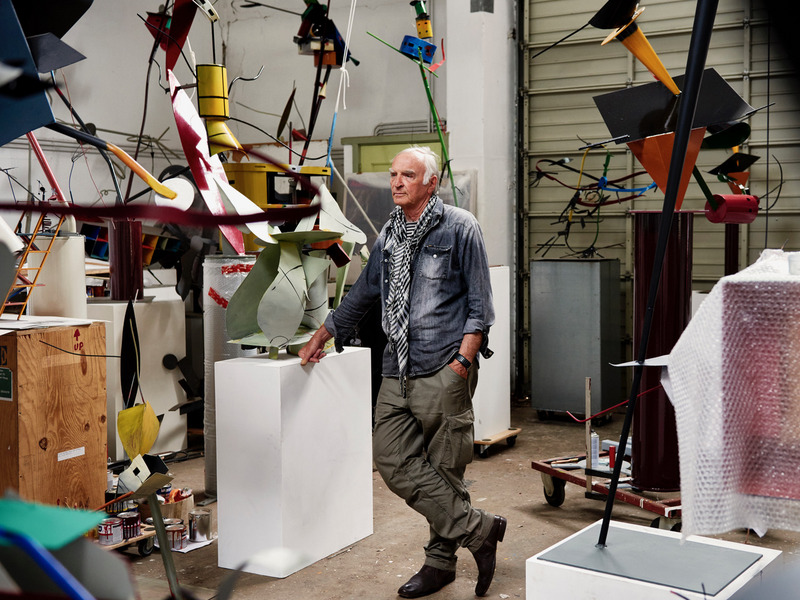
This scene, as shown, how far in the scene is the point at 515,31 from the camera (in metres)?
6.41

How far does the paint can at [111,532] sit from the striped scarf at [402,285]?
122 cm

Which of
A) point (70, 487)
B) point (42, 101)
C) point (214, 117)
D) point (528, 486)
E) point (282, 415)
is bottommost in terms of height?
point (528, 486)

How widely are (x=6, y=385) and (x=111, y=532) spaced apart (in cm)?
66

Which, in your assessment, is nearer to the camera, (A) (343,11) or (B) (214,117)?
(B) (214,117)

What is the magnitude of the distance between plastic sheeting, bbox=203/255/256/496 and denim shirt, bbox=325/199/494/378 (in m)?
1.29

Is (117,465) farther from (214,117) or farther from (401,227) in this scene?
(214,117)

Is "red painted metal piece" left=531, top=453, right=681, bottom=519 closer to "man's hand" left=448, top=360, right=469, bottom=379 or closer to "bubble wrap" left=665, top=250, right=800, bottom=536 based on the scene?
"man's hand" left=448, top=360, right=469, bottom=379

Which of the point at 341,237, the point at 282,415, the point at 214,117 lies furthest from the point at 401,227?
the point at 214,117

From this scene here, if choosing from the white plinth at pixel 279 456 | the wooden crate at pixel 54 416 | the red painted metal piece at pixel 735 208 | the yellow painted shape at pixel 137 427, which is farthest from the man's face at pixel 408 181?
the yellow painted shape at pixel 137 427

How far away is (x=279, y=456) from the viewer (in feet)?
9.18

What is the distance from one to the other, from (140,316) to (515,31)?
12.7ft

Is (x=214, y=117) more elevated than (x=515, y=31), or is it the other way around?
(x=515, y=31)

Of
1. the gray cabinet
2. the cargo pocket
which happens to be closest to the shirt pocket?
the cargo pocket

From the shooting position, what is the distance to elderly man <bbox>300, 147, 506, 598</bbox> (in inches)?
103
